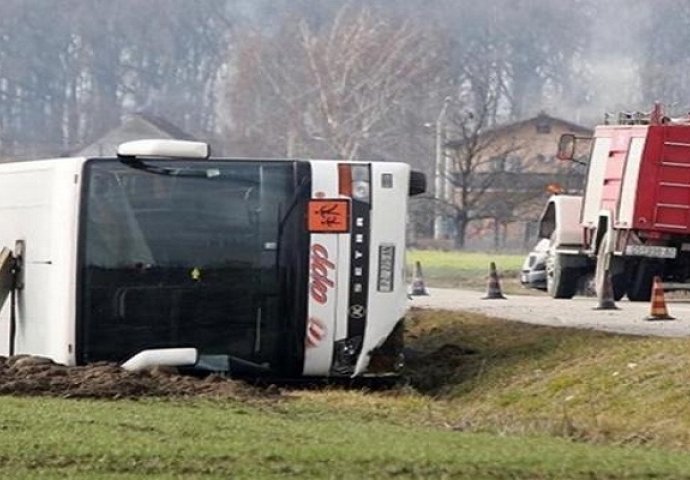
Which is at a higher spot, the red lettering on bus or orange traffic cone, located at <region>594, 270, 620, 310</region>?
the red lettering on bus

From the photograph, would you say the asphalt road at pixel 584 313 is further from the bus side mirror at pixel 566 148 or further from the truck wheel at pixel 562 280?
the bus side mirror at pixel 566 148

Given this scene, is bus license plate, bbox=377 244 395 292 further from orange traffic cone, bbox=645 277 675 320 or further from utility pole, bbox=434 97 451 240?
utility pole, bbox=434 97 451 240

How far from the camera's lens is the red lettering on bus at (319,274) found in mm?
18109

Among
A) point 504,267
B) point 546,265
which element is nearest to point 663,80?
point 504,267

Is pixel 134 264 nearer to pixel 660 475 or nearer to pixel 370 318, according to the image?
pixel 370 318

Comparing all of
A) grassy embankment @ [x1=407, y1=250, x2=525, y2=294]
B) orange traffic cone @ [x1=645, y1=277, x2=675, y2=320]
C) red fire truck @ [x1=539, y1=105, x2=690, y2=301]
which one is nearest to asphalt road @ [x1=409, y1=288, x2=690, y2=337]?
orange traffic cone @ [x1=645, y1=277, x2=675, y2=320]

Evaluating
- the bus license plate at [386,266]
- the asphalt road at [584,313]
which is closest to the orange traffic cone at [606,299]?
the asphalt road at [584,313]

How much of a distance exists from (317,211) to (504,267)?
44.1m

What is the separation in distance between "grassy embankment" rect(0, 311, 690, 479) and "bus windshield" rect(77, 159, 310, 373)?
889 mm

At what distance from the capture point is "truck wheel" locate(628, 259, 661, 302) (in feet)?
101

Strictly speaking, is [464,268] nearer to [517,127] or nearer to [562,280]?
[562,280]

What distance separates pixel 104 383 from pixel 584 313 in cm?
1091

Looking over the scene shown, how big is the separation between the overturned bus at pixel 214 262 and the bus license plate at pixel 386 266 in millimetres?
13

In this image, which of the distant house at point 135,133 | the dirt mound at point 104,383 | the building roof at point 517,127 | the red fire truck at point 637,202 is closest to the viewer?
the dirt mound at point 104,383
